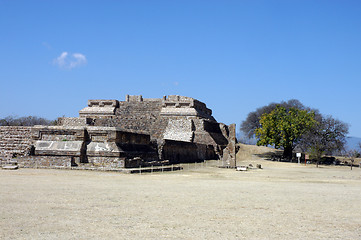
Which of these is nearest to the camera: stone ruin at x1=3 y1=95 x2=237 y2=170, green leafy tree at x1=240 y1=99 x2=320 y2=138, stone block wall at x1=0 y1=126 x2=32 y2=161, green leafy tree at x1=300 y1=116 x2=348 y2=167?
stone ruin at x1=3 y1=95 x2=237 y2=170

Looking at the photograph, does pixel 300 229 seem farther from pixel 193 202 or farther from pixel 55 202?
pixel 55 202

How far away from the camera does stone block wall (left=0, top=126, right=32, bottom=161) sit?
58.5ft

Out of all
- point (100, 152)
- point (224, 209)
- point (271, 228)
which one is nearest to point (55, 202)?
point (224, 209)

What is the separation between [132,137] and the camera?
1858 cm

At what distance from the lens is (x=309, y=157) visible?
36219 millimetres

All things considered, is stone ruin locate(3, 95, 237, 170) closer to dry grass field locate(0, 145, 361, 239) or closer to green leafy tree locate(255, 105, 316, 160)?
green leafy tree locate(255, 105, 316, 160)

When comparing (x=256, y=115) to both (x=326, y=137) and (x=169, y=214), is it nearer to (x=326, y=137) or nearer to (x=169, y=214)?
(x=326, y=137)

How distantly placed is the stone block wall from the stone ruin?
1301mm

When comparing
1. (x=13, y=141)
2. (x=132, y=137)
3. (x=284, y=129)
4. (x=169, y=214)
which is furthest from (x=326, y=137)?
(x=169, y=214)

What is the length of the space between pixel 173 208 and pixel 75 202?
1880mm

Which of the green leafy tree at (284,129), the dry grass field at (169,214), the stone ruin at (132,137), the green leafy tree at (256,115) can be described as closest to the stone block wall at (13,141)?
the stone ruin at (132,137)

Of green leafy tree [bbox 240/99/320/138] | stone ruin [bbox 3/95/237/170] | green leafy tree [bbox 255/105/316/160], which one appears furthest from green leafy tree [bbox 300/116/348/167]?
green leafy tree [bbox 240/99/320/138]

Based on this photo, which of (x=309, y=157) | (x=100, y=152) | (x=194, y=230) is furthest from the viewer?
(x=309, y=157)

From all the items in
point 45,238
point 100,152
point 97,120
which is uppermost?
point 97,120
